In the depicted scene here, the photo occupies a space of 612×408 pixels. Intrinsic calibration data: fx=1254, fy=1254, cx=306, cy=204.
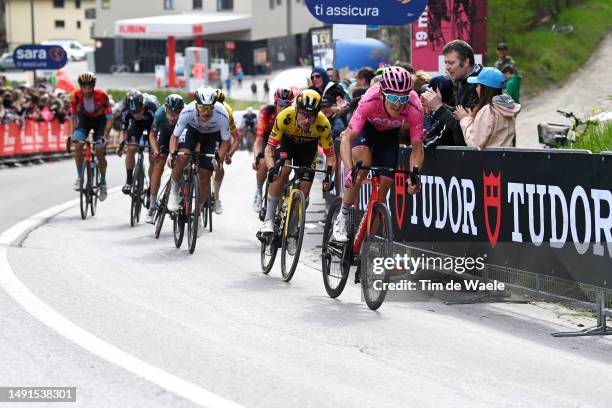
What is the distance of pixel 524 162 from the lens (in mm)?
10234

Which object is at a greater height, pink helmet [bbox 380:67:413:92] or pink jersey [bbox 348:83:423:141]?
pink helmet [bbox 380:67:413:92]

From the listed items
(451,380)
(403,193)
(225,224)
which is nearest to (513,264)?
(403,193)

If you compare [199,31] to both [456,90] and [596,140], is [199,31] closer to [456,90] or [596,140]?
[596,140]

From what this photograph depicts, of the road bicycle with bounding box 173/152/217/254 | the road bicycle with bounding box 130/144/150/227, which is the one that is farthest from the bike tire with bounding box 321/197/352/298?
the road bicycle with bounding box 130/144/150/227

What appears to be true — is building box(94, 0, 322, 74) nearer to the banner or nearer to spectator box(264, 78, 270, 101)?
spectator box(264, 78, 270, 101)

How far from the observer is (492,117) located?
11422mm

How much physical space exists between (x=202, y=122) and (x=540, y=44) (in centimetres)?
3672

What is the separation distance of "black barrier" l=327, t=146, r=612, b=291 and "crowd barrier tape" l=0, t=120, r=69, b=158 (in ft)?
75.4

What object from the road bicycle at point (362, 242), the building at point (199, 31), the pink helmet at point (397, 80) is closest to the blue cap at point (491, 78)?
the pink helmet at point (397, 80)

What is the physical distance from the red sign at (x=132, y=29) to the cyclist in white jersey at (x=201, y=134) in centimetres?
8721

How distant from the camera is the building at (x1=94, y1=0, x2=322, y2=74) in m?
101

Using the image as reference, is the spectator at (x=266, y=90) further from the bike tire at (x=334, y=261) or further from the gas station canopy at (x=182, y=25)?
the bike tire at (x=334, y=261)

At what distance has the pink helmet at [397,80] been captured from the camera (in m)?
10.2

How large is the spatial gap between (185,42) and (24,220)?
90091 millimetres
